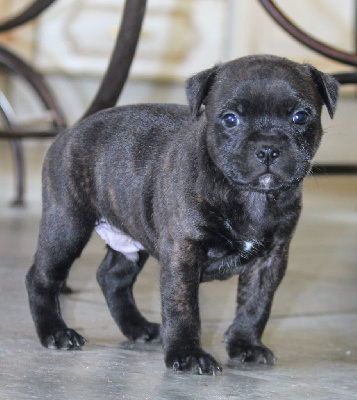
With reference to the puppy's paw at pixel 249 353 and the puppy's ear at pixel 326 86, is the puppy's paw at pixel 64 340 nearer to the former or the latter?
the puppy's paw at pixel 249 353

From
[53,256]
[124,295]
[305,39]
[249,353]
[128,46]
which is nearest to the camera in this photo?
[249,353]

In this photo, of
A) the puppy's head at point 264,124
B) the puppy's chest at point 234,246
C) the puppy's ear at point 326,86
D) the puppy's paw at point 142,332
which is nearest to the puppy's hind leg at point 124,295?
the puppy's paw at point 142,332

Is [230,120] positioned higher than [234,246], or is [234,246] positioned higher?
[230,120]

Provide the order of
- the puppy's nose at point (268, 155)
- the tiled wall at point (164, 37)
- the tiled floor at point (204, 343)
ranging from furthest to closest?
1. the tiled wall at point (164, 37)
2. the puppy's nose at point (268, 155)
3. the tiled floor at point (204, 343)

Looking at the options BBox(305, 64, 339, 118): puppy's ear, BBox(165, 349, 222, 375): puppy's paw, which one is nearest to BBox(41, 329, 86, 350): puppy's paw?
BBox(165, 349, 222, 375): puppy's paw

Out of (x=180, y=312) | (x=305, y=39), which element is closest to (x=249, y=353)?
(x=180, y=312)

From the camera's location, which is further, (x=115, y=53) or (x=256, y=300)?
(x=115, y=53)

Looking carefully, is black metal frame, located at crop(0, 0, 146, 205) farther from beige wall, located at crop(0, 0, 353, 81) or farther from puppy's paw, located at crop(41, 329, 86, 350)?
beige wall, located at crop(0, 0, 353, 81)

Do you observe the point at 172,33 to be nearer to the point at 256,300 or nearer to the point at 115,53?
the point at 115,53
